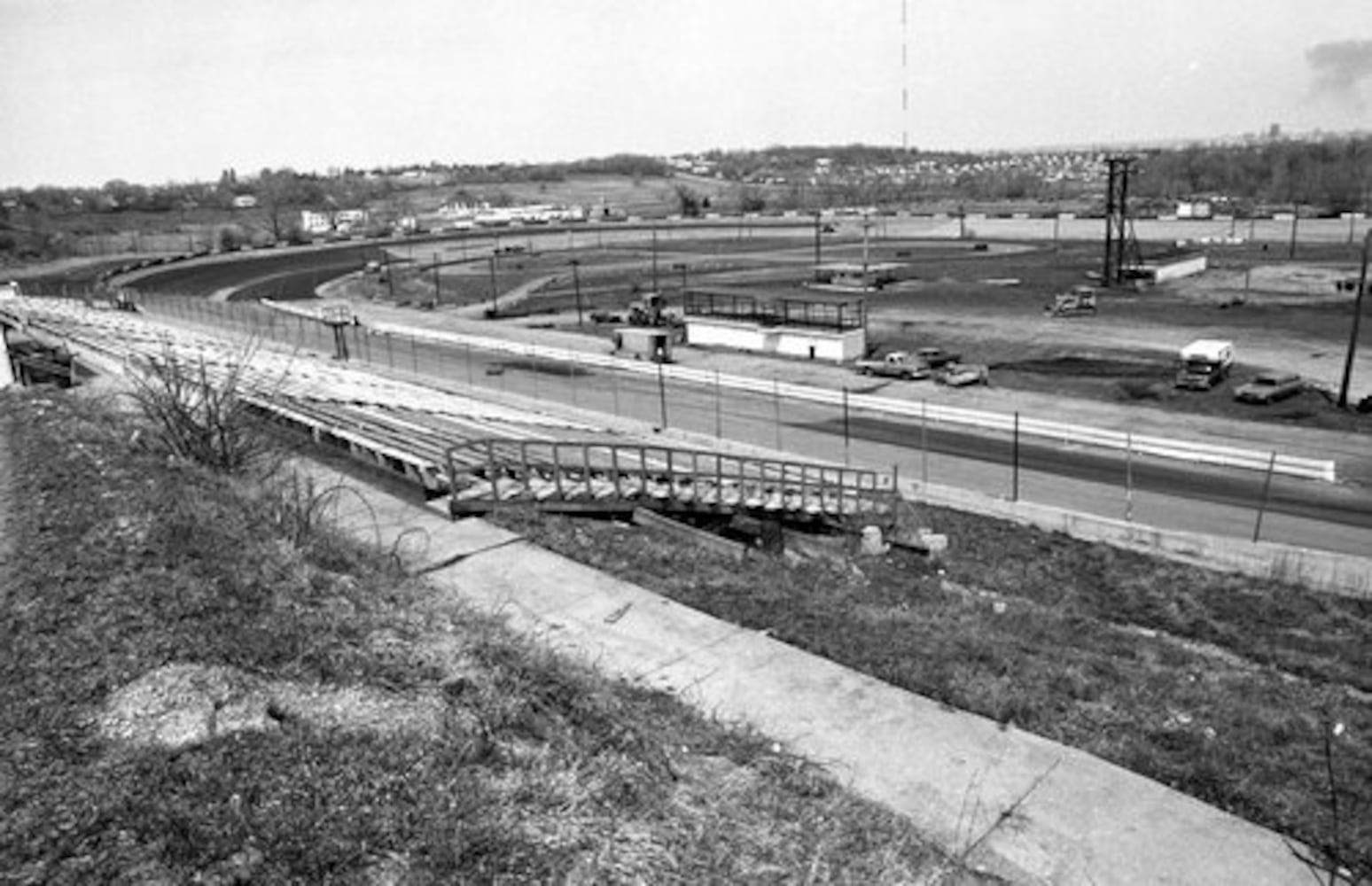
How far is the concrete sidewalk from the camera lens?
921 centimetres

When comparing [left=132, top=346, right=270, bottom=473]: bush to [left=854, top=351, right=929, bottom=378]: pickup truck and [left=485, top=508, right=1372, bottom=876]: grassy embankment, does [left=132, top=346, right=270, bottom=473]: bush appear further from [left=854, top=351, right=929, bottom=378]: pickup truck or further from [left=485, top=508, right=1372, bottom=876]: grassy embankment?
[left=854, top=351, right=929, bottom=378]: pickup truck

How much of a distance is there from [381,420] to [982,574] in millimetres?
15270

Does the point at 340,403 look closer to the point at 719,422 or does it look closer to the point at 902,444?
the point at 719,422

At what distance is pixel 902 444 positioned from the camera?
41.1 meters

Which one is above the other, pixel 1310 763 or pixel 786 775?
pixel 786 775

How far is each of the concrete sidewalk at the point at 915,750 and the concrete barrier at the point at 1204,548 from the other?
1702 cm

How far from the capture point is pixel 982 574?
23.2m

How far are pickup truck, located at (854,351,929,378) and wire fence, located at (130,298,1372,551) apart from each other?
4.98m

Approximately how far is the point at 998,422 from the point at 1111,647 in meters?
26.6

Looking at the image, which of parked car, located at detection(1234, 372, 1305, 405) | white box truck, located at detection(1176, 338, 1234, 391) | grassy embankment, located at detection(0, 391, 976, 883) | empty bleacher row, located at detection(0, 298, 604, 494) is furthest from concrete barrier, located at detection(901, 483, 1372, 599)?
white box truck, located at detection(1176, 338, 1234, 391)

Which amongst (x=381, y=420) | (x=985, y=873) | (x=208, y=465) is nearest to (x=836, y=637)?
(x=985, y=873)

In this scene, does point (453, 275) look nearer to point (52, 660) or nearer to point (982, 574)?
point (982, 574)

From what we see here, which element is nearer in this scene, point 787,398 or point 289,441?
point 289,441

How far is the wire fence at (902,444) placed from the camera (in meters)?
31.8
